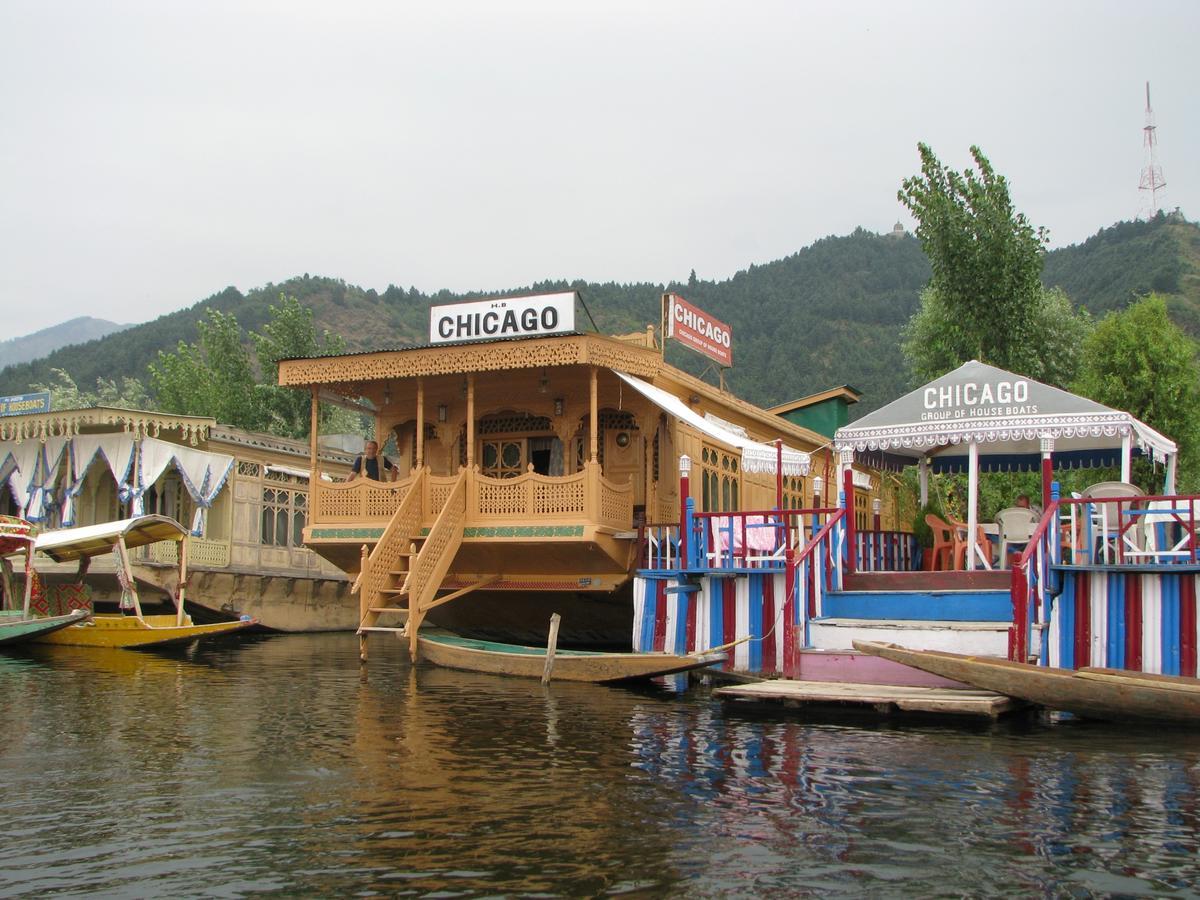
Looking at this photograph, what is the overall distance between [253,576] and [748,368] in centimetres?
5648

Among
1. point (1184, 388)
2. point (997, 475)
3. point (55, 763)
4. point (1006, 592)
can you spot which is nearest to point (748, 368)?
point (997, 475)

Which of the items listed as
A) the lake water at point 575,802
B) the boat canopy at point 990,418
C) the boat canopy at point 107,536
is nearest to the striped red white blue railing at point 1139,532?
the boat canopy at point 990,418

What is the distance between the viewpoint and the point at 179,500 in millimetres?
28547

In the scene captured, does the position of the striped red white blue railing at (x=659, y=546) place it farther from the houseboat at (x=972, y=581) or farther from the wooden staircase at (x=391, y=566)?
the wooden staircase at (x=391, y=566)

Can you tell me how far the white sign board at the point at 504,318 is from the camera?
1930 cm

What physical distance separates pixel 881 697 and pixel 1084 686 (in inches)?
81.2

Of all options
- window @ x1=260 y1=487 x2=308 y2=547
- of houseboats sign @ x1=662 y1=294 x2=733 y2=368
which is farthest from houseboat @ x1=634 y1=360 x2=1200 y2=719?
window @ x1=260 y1=487 x2=308 y2=547

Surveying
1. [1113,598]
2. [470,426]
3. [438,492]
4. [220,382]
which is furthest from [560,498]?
[220,382]

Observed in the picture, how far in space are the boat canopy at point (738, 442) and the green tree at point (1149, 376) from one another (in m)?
11.7

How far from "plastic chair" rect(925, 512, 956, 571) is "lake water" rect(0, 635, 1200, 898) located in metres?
5.32

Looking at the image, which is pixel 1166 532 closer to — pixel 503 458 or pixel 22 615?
pixel 503 458

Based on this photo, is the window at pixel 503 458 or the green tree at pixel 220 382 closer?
the window at pixel 503 458

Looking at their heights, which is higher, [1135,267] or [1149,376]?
[1135,267]

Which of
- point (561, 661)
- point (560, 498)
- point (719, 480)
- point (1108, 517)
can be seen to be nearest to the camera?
point (1108, 517)
